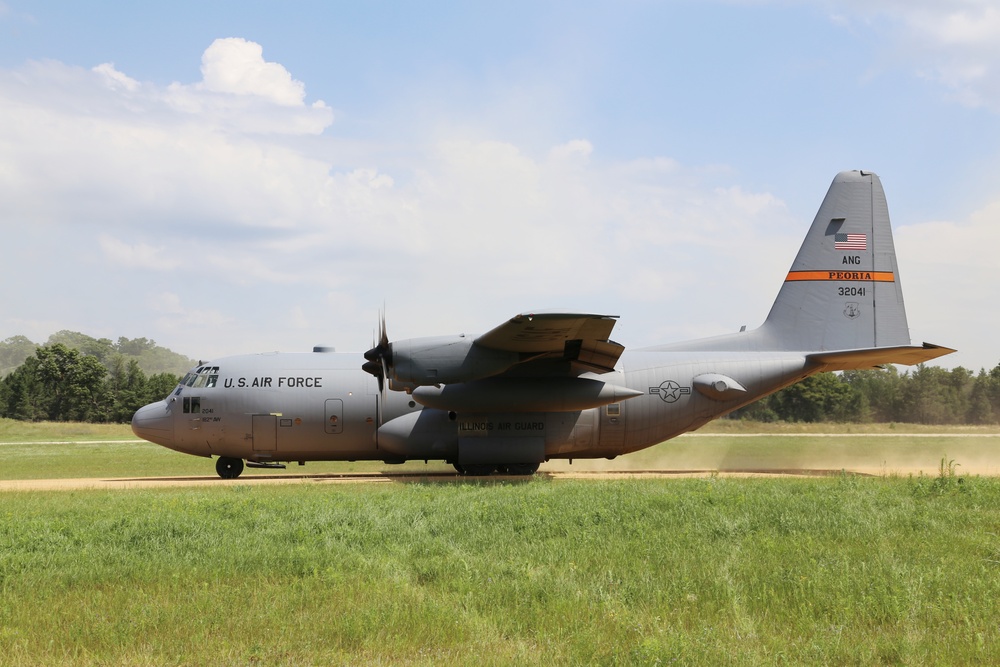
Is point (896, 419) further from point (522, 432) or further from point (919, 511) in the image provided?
point (919, 511)

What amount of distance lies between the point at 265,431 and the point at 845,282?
1706cm

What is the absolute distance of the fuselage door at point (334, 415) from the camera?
21.8 meters

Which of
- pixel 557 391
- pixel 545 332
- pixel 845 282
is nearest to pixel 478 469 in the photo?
pixel 557 391

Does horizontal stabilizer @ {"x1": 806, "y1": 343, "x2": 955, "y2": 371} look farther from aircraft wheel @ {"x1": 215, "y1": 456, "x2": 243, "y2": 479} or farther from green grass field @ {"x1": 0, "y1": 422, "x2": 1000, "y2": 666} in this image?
aircraft wheel @ {"x1": 215, "y1": 456, "x2": 243, "y2": 479}

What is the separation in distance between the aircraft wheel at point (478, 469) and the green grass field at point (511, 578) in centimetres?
570

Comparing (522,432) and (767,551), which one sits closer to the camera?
(767,551)

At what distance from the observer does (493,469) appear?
2205cm

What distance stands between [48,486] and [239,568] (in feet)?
41.3

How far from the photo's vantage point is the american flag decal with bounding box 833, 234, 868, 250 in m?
23.8

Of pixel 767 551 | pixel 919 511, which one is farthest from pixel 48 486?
pixel 919 511

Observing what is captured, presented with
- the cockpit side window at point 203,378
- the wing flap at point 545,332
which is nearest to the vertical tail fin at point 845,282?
the wing flap at point 545,332

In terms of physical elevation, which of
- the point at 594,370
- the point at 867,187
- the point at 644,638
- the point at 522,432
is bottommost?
the point at 644,638

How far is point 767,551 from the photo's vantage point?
416 inches

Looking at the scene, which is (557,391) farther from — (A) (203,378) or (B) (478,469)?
(A) (203,378)
